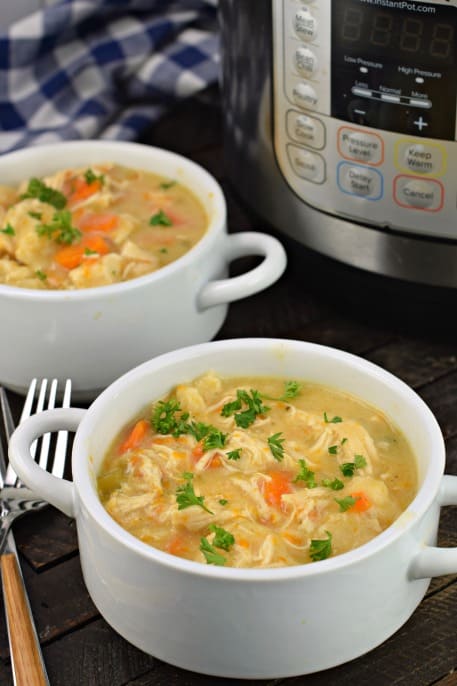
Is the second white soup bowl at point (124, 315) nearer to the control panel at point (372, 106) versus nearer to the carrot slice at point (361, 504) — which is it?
the control panel at point (372, 106)

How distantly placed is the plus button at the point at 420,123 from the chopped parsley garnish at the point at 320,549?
0.41 meters

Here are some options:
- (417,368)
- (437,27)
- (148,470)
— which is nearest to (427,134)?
(437,27)

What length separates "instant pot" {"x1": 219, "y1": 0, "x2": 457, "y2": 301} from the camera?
1002 millimetres

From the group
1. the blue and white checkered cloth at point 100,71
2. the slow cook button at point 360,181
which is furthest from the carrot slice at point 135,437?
the blue and white checkered cloth at point 100,71

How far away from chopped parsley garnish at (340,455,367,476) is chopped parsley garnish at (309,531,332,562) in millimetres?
92

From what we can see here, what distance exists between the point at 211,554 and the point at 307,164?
46 centimetres

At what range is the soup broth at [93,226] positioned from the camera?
1171 millimetres

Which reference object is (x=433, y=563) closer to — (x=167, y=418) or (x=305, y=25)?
(x=167, y=418)

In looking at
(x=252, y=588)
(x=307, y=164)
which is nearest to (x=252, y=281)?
(x=307, y=164)

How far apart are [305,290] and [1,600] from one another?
0.52 m

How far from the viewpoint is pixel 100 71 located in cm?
160

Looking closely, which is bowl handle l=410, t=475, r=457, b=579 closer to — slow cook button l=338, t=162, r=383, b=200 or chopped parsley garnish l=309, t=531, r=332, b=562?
chopped parsley garnish l=309, t=531, r=332, b=562

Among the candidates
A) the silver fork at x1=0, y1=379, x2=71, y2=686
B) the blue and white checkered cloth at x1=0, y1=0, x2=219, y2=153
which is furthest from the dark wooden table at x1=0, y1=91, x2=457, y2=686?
the blue and white checkered cloth at x1=0, y1=0, x2=219, y2=153

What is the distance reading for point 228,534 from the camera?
842mm
